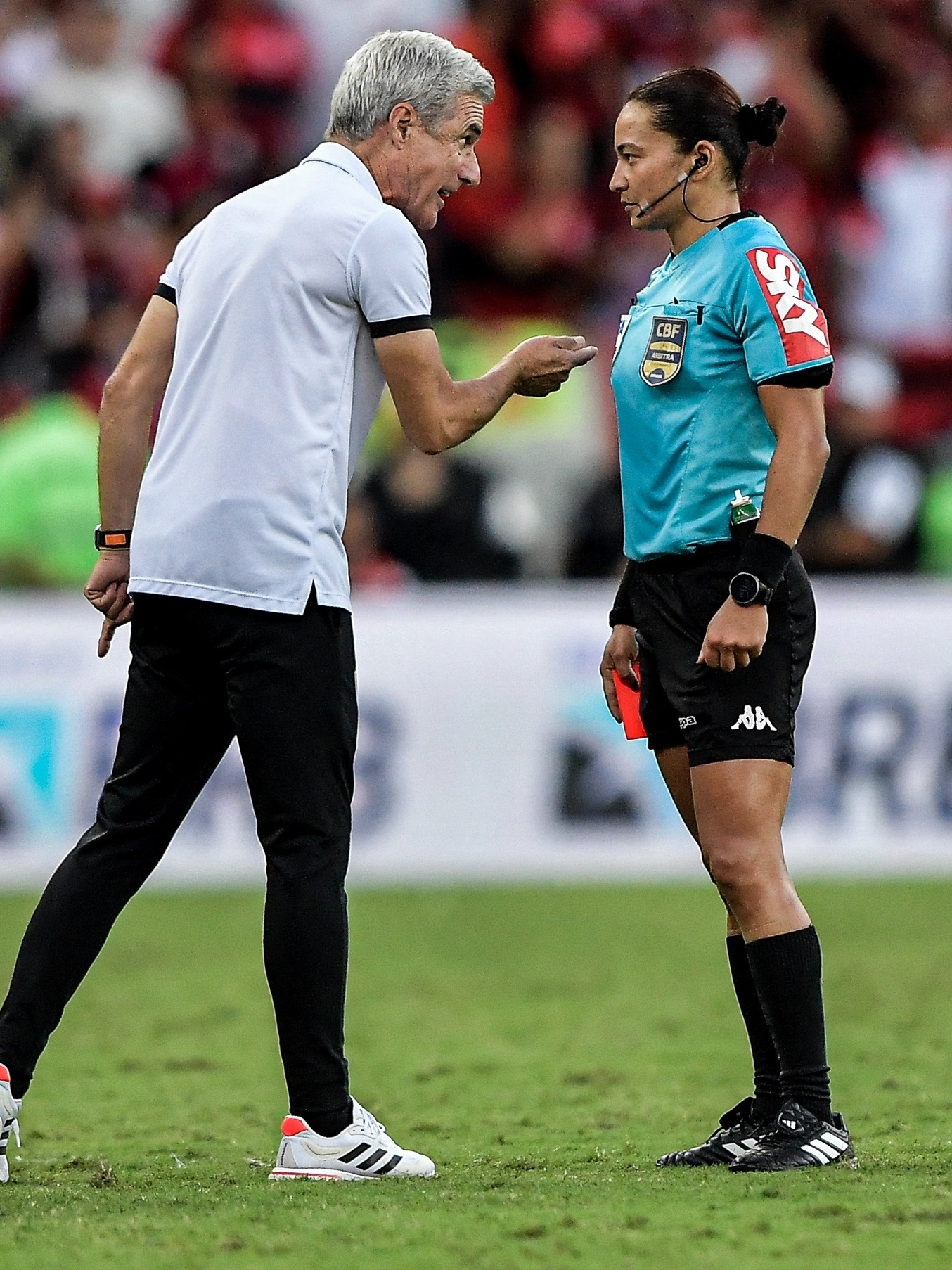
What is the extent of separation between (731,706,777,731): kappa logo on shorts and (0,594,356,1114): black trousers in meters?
0.74

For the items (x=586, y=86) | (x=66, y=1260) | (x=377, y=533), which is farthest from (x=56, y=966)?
(x=586, y=86)

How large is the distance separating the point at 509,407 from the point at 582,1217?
7598mm

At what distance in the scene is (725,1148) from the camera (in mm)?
3959

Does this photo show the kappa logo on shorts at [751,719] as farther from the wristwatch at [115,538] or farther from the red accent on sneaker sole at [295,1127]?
the wristwatch at [115,538]

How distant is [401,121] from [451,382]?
52cm

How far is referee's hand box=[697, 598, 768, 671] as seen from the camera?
374 centimetres

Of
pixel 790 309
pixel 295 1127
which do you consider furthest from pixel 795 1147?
pixel 790 309

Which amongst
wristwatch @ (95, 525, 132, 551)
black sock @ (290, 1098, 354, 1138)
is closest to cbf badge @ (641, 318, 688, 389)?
wristwatch @ (95, 525, 132, 551)

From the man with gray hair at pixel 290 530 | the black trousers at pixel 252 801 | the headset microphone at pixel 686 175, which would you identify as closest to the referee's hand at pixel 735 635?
the man with gray hair at pixel 290 530

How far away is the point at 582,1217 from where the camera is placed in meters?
3.41

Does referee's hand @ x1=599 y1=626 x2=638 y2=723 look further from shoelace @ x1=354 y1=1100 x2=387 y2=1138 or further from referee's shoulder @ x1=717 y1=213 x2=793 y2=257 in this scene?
shoelace @ x1=354 y1=1100 x2=387 y2=1138

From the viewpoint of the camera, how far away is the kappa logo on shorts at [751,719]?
383 cm

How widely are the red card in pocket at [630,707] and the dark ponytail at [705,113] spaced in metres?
1.08

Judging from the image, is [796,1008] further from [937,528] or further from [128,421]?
[937,528]
